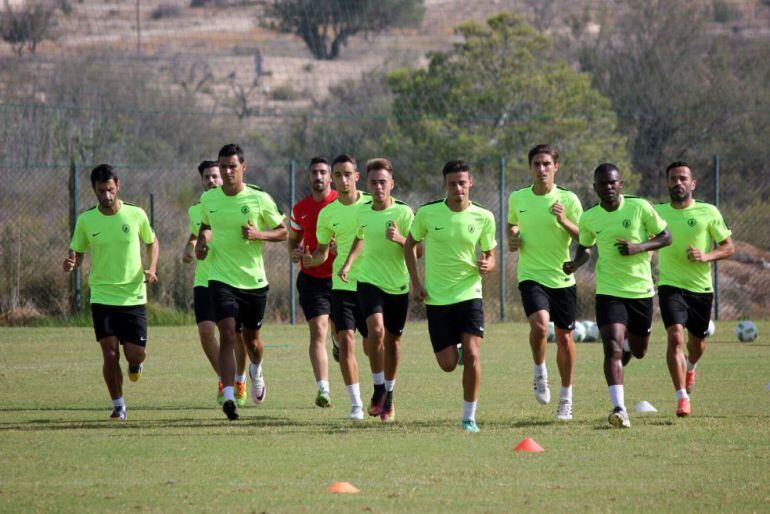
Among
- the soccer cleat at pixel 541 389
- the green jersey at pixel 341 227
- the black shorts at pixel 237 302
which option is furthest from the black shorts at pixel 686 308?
the black shorts at pixel 237 302

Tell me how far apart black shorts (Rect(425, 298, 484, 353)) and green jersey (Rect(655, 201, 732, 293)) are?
223 centimetres

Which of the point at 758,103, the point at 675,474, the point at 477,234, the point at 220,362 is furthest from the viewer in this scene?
the point at 758,103

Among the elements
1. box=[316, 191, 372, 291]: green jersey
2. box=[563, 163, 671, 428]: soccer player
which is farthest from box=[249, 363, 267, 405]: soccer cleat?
box=[563, 163, 671, 428]: soccer player

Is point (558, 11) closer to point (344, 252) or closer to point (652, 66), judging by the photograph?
point (652, 66)

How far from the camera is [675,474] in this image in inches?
349

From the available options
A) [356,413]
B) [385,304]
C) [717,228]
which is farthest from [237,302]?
[717,228]

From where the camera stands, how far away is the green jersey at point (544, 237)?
12.1 meters

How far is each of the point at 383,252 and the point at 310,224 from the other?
1320mm

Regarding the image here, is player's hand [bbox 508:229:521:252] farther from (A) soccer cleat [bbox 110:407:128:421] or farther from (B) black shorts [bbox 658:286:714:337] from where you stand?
(A) soccer cleat [bbox 110:407:128:421]

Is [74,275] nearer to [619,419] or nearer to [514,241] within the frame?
[514,241]

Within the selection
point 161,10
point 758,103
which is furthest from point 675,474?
point 161,10

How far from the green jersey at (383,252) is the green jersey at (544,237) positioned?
1.06 m

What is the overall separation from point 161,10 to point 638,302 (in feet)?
216

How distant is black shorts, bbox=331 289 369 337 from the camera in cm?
1217
